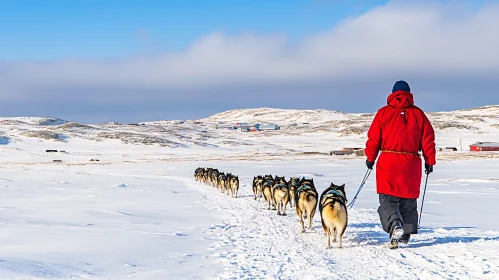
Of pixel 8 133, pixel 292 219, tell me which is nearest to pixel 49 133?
pixel 8 133

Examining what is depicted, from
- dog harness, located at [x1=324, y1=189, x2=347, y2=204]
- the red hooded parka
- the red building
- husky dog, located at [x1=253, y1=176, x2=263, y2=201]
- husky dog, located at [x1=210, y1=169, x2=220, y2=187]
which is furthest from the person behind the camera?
the red building

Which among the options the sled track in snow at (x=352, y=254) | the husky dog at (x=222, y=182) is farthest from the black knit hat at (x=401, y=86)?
the husky dog at (x=222, y=182)

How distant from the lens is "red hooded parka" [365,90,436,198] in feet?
20.2

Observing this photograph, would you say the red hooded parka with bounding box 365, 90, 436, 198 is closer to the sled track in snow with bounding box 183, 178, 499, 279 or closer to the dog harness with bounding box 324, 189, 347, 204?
the dog harness with bounding box 324, 189, 347, 204

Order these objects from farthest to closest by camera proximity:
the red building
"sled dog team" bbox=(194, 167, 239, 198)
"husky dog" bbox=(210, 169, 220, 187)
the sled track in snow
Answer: the red building < "husky dog" bbox=(210, 169, 220, 187) < "sled dog team" bbox=(194, 167, 239, 198) < the sled track in snow

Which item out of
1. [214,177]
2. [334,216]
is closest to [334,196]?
[334,216]

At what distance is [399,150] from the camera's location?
6.16 metres

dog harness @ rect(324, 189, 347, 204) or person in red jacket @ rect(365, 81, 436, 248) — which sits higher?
person in red jacket @ rect(365, 81, 436, 248)

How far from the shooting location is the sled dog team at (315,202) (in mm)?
6508

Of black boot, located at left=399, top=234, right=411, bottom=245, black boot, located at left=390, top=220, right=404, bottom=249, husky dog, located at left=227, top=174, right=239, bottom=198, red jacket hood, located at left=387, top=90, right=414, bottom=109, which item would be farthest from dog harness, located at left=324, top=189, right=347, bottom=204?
husky dog, located at left=227, top=174, right=239, bottom=198

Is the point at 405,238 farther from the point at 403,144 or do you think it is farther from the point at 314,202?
the point at 314,202

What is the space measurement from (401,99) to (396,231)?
5.57 feet

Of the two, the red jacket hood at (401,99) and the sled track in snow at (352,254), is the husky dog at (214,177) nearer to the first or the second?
the sled track in snow at (352,254)

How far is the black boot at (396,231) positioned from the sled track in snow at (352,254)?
5.0 inches
